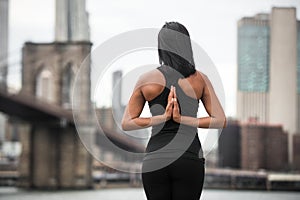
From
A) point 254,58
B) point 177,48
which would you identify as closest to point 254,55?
point 254,58

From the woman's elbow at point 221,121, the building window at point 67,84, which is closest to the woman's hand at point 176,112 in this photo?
the woman's elbow at point 221,121

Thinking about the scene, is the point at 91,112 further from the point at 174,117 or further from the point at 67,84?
the point at 174,117

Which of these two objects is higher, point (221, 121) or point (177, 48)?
point (177, 48)

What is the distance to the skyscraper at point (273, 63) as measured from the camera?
47969mm

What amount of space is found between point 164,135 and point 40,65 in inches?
1706

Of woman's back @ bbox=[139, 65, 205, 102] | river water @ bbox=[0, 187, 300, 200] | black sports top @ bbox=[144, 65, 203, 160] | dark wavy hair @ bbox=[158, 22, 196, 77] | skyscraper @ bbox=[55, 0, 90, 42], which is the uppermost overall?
skyscraper @ bbox=[55, 0, 90, 42]

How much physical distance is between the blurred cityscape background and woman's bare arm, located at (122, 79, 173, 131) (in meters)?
27.2

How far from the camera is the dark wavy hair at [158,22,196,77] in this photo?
77.7 inches

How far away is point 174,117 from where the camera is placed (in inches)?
75.5

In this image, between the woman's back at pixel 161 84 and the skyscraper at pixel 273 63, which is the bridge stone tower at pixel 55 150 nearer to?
the skyscraper at pixel 273 63

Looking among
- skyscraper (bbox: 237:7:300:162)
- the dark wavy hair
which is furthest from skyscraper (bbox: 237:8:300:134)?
the dark wavy hair

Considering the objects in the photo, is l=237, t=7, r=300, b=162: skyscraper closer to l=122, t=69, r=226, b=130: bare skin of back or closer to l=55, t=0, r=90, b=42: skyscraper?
l=55, t=0, r=90, b=42: skyscraper

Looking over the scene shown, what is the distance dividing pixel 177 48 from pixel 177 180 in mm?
321

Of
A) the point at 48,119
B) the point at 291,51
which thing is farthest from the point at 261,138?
the point at 48,119
